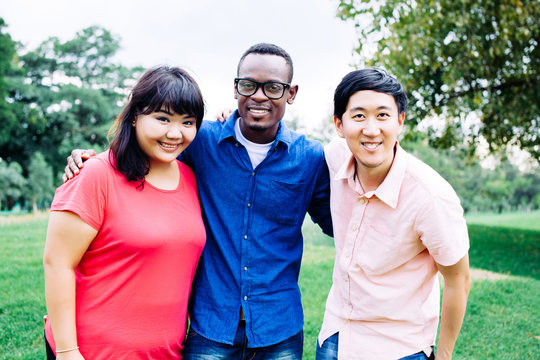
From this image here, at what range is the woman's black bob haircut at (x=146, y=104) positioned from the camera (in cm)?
245

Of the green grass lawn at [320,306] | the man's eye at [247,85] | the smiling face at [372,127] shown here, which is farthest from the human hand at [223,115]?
the green grass lawn at [320,306]

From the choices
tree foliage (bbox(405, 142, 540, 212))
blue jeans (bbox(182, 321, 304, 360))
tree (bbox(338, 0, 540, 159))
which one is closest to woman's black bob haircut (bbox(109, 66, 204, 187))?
blue jeans (bbox(182, 321, 304, 360))

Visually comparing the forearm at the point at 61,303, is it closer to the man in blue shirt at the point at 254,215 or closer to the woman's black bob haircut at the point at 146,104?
the woman's black bob haircut at the point at 146,104

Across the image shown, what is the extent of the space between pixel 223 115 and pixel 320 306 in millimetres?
3836

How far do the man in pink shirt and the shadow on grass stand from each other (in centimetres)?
845

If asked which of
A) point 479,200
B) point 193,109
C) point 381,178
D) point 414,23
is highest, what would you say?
point 414,23

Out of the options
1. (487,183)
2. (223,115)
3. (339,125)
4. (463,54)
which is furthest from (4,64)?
(487,183)

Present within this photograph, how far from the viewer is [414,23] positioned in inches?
376

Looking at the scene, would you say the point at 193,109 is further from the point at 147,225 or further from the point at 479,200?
the point at 479,200

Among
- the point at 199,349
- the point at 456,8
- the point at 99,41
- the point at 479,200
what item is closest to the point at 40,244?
the point at 199,349

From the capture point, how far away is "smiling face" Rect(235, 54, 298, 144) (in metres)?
2.89

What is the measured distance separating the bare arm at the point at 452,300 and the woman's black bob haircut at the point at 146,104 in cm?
160

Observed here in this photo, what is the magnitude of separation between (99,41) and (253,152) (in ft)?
122

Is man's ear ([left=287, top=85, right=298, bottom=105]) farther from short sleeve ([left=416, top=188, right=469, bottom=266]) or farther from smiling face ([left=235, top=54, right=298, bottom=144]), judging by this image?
short sleeve ([left=416, top=188, right=469, bottom=266])
